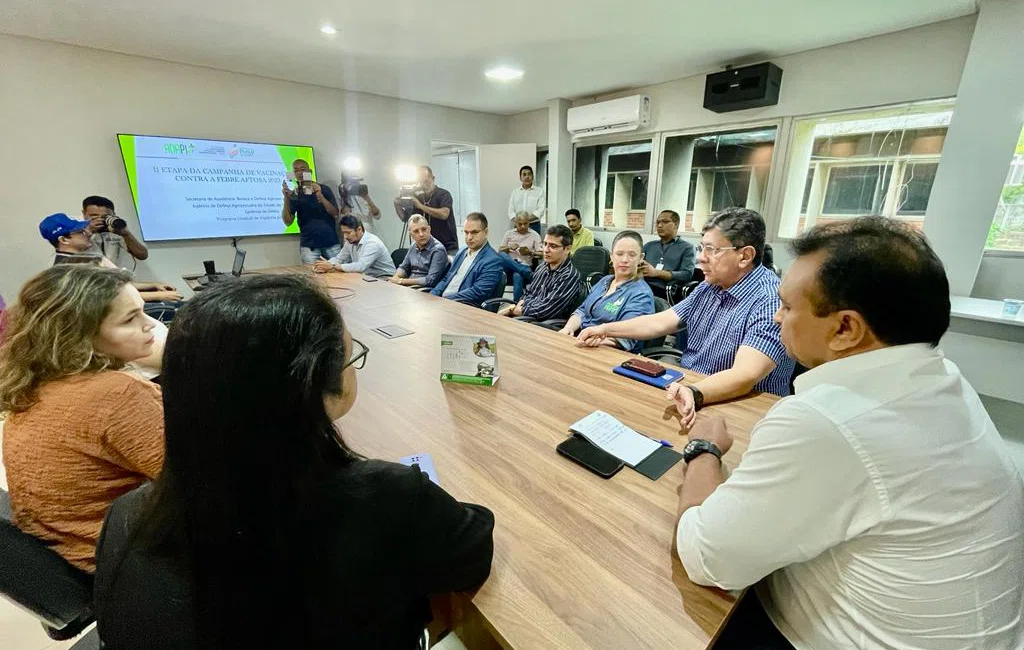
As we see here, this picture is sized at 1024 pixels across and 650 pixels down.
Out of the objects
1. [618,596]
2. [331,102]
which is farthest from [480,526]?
[331,102]

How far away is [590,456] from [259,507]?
816 millimetres

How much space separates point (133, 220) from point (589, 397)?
4.96m

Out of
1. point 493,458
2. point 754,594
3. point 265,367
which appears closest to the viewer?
point 265,367

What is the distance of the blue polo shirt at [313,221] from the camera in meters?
4.82

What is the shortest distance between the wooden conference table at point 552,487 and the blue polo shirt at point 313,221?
3478 millimetres

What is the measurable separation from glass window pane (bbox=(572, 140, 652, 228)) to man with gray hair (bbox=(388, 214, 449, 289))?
9.53 ft

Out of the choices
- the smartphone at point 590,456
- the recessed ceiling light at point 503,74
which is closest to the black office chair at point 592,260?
the recessed ceiling light at point 503,74

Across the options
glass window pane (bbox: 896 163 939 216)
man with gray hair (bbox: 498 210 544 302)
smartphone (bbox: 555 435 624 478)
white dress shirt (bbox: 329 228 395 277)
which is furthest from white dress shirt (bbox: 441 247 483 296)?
glass window pane (bbox: 896 163 939 216)

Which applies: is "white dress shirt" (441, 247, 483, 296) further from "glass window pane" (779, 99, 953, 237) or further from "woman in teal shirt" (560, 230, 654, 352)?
"glass window pane" (779, 99, 953, 237)

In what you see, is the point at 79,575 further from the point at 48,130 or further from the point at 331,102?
the point at 331,102

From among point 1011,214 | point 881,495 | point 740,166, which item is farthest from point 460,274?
point 1011,214

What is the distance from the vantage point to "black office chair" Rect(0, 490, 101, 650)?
0.82 metres

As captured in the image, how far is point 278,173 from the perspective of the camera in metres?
4.70

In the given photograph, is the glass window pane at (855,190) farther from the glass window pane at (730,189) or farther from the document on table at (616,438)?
the document on table at (616,438)
